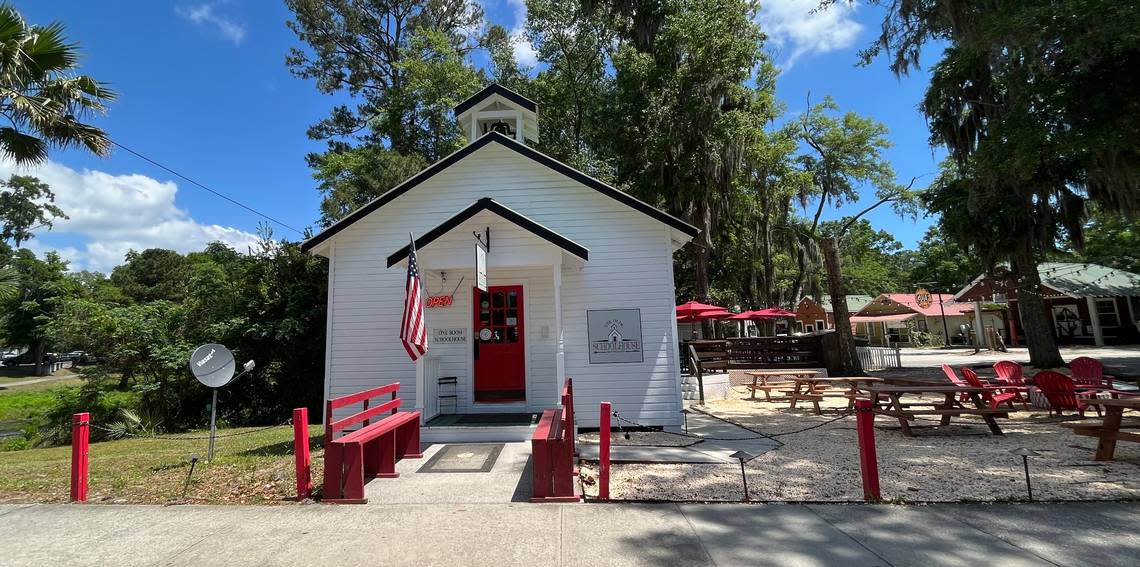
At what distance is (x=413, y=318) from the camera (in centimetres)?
707

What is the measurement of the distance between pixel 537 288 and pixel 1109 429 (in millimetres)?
8303

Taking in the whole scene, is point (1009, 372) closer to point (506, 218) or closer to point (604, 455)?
point (604, 455)

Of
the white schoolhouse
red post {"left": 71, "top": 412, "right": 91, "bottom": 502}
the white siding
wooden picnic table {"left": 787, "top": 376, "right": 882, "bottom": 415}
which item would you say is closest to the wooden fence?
wooden picnic table {"left": 787, "top": 376, "right": 882, "bottom": 415}

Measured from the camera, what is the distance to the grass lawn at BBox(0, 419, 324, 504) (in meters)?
5.68

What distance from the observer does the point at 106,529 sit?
464cm

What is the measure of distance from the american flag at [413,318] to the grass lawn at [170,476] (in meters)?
2.03

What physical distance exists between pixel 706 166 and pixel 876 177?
16.0m

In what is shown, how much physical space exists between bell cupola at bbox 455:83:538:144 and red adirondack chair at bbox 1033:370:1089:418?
37.1ft

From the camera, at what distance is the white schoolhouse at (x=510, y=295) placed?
29.1ft

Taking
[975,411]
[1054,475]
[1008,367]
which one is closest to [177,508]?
[1054,475]

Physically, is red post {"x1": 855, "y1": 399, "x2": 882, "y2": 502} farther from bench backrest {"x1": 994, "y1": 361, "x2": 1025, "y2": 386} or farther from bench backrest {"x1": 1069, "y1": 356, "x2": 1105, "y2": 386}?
bench backrest {"x1": 1069, "y1": 356, "x2": 1105, "y2": 386}

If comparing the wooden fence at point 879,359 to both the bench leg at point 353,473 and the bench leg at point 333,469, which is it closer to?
the bench leg at point 353,473

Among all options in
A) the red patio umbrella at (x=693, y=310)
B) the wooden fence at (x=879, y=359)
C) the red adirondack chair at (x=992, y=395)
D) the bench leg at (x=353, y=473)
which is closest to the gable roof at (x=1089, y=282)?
the wooden fence at (x=879, y=359)

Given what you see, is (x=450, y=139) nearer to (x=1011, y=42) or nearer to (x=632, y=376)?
Result: (x=632, y=376)
